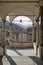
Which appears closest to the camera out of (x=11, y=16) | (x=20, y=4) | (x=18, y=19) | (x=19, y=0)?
(x=19, y=0)

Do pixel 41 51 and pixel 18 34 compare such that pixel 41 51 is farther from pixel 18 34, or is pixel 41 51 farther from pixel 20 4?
pixel 18 34

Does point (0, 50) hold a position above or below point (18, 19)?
below

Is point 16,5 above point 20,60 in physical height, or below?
above

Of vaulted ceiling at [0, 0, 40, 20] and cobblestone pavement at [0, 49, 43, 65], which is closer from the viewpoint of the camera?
cobblestone pavement at [0, 49, 43, 65]

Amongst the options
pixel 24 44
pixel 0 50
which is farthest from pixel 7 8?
pixel 24 44

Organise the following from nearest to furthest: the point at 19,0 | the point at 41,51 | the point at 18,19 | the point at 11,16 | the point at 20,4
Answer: the point at 41,51 < the point at 19,0 < the point at 20,4 < the point at 11,16 < the point at 18,19

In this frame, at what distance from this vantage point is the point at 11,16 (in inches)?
728

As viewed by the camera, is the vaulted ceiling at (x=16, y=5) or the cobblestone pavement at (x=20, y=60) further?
the vaulted ceiling at (x=16, y=5)

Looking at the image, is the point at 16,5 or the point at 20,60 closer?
the point at 20,60

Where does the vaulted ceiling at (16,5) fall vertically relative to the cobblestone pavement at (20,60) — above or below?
above

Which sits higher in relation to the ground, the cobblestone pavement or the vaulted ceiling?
the vaulted ceiling

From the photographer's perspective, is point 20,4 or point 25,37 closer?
point 20,4

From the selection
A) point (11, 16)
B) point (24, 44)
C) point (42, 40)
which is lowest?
point (24, 44)

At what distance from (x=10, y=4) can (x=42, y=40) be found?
11.3 ft
